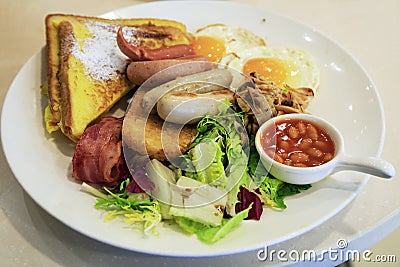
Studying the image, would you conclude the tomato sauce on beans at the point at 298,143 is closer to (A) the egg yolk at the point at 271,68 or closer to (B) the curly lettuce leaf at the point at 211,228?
(B) the curly lettuce leaf at the point at 211,228

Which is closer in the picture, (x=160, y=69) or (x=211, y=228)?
(x=211, y=228)

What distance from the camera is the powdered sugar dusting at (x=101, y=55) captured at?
248 centimetres

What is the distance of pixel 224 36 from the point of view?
2.96 meters

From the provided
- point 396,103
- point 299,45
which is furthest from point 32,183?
point 396,103

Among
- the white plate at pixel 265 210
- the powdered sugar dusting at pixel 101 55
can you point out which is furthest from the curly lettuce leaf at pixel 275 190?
the powdered sugar dusting at pixel 101 55

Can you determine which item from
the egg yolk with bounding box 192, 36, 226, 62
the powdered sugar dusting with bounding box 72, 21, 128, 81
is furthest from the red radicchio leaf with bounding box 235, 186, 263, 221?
the egg yolk with bounding box 192, 36, 226, 62

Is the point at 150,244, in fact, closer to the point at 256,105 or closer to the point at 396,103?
the point at 256,105

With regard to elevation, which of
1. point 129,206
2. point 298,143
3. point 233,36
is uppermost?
point 233,36

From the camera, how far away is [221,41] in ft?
9.57

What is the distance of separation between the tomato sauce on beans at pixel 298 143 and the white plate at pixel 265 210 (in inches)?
5.1

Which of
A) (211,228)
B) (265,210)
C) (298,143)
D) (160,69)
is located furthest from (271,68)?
(211,228)

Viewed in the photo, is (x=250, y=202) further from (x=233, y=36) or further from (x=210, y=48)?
(x=233, y=36)

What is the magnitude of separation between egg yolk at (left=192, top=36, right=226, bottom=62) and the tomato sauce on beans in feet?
3.02

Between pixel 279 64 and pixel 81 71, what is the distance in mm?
1210
